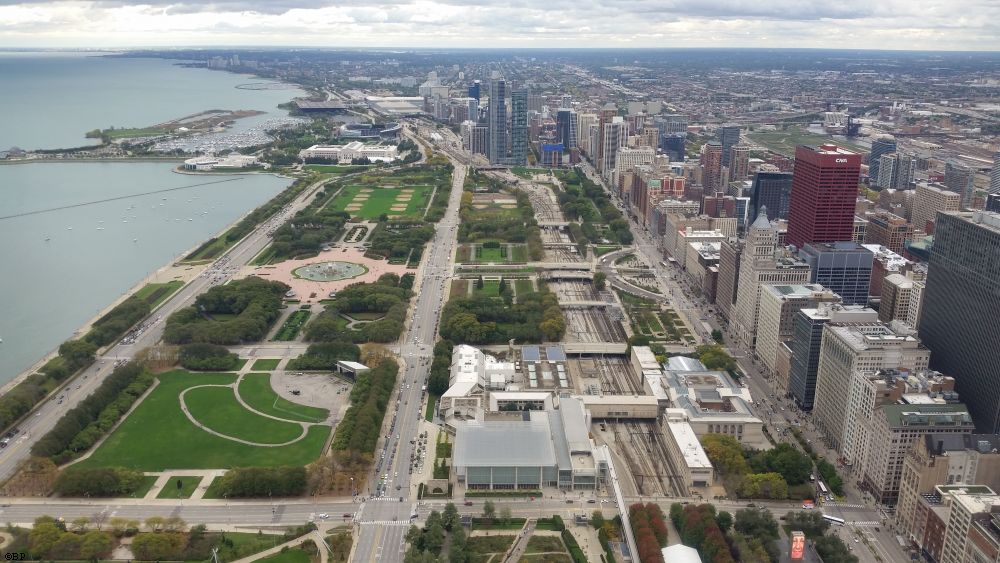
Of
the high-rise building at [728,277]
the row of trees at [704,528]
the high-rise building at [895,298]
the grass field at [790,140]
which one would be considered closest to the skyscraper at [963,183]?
the grass field at [790,140]

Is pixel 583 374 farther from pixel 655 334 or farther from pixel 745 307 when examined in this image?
pixel 745 307

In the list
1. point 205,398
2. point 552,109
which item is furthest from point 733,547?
point 552,109

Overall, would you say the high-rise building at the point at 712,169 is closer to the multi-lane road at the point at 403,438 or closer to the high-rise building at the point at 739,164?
the high-rise building at the point at 739,164

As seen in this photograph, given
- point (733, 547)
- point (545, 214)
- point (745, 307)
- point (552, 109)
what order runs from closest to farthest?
1. point (733, 547)
2. point (745, 307)
3. point (545, 214)
4. point (552, 109)

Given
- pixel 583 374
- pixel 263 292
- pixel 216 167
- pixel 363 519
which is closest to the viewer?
pixel 363 519

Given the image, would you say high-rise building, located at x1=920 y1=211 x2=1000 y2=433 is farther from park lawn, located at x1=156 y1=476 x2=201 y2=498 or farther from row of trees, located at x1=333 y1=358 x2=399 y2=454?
park lawn, located at x1=156 y1=476 x2=201 y2=498

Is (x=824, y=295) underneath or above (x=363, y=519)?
above

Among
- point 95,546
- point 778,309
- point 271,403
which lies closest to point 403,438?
point 271,403
